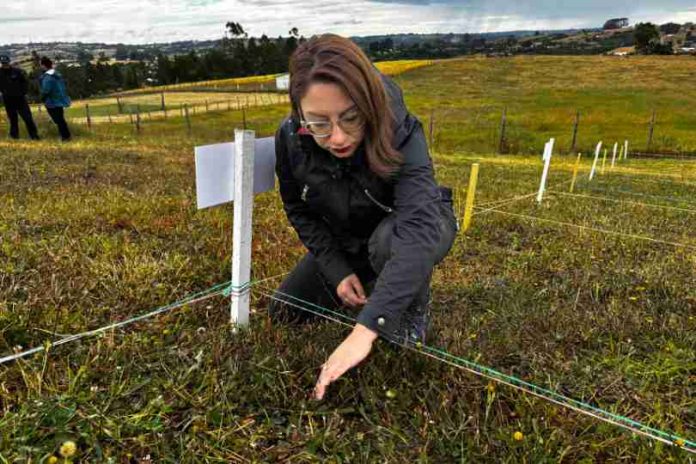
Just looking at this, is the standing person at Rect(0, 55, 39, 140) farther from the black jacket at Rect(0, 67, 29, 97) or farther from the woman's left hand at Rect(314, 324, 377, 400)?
the woman's left hand at Rect(314, 324, 377, 400)

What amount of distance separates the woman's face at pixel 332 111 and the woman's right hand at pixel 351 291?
2.71 ft

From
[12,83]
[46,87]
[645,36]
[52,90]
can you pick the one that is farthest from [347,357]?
[645,36]

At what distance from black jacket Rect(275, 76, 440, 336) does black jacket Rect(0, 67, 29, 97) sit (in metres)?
12.7

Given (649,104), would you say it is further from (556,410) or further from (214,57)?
(214,57)

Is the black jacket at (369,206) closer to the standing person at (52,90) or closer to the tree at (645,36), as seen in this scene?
the standing person at (52,90)

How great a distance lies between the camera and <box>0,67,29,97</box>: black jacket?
1272 centimetres

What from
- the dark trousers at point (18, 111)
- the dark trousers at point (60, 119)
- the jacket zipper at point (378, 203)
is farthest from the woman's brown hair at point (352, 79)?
the dark trousers at point (60, 119)

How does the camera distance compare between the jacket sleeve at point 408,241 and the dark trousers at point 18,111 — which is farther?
the dark trousers at point 18,111

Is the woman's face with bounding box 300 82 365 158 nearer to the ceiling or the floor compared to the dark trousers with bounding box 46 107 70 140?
nearer to the ceiling

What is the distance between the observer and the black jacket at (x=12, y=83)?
41.7ft

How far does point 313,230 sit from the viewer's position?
2.96m

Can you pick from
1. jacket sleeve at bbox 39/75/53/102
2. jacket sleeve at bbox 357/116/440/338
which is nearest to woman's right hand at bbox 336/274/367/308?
jacket sleeve at bbox 357/116/440/338

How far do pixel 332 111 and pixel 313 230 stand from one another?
3.26 ft

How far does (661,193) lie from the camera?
10500 millimetres
